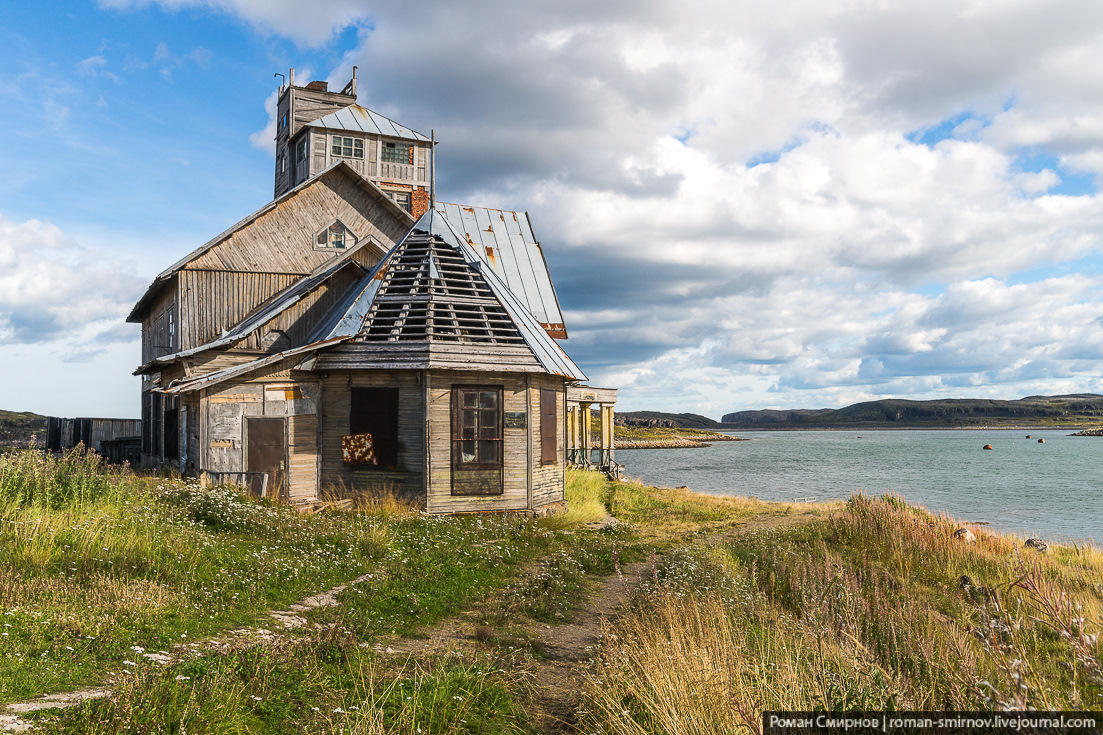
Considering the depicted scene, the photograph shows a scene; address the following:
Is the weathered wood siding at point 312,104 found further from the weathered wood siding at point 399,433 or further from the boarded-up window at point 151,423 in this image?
the weathered wood siding at point 399,433

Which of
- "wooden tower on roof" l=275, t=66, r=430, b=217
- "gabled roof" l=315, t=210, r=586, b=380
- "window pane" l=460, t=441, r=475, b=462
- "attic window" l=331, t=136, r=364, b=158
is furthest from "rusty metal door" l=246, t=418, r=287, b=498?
"attic window" l=331, t=136, r=364, b=158

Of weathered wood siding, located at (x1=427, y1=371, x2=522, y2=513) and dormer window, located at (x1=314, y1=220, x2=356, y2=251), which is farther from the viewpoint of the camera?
dormer window, located at (x1=314, y1=220, x2=356, y2=251)

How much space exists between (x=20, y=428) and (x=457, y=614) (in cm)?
6342

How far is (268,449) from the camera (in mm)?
15922

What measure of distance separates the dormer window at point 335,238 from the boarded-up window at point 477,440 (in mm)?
9650

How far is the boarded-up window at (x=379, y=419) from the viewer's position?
52.8ft

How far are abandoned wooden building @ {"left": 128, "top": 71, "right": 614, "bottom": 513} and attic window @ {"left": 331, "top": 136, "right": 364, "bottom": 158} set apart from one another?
8.74 metres

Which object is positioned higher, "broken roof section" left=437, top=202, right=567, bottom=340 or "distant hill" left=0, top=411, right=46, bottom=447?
"broken roof section" left=437, top=202, right=567, bottom=340

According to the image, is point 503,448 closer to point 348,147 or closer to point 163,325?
point 163,325

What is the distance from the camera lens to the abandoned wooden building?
622 inches

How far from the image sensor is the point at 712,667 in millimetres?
5258

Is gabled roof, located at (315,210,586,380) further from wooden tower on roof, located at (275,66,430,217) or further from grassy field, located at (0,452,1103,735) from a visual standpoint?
wooden tower on roof, located at (275,66,430,217)

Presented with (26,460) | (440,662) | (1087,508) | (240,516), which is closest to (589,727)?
(440,662)

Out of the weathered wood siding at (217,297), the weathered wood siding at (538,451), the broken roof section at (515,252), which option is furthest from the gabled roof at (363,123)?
the weathered wood siding at (538,451)
